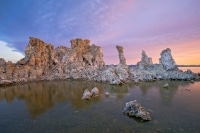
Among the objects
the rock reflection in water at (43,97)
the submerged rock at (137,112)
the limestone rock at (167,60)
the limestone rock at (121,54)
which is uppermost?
the limestone rock at (121,54)

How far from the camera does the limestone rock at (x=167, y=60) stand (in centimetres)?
7100

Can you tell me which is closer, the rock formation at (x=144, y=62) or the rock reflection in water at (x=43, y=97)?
the rock reflection in water at (x=43, y=97)

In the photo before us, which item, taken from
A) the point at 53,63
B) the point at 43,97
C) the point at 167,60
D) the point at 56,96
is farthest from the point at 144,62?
the point at 43,97

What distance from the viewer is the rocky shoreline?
6212 cm

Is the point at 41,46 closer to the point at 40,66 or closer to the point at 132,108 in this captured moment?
the point at 40,66

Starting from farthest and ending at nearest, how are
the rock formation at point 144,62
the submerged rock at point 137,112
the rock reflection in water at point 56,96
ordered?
the rock formation at point 144,62 → the rock reflection in water at point 56,96 → the submerged rock at point 137,112

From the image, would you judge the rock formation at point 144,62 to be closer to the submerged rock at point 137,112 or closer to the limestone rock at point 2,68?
the limestone rock at point 2,68

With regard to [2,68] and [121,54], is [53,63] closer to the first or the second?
[2,68]

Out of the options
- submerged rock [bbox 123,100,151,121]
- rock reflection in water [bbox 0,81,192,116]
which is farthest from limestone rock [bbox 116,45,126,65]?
submerged rock [bbox 123,100,151,121]

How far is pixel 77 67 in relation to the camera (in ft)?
258

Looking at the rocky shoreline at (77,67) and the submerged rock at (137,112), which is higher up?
the rocky shoreline at (77,67)

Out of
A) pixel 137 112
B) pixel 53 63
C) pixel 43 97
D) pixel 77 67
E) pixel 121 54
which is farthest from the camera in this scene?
pixel 121 54

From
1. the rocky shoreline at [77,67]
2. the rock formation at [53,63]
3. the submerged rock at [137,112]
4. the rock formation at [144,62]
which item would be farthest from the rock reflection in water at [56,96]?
the rock formation at [144,62]

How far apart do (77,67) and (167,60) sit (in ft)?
135
